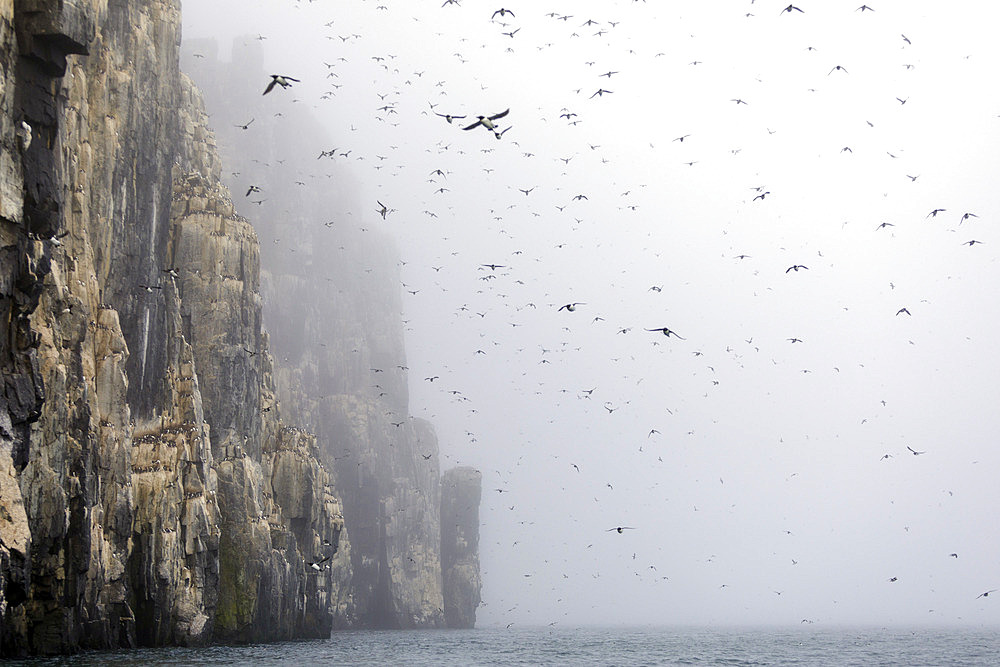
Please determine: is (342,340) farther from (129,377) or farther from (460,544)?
(129,377)

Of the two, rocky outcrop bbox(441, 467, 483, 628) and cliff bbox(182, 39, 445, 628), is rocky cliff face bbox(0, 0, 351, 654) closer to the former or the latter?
cliff bbox(182, 39, 445, 628)

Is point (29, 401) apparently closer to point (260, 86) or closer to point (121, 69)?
point (121, 69)

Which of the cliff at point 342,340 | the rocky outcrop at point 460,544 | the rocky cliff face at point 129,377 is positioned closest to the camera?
the rocky cliff face at point 129,377

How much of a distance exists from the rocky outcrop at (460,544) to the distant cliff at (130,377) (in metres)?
56.0

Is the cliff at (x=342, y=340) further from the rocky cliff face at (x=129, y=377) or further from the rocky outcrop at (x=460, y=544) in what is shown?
the rocky cliff face at (x=129, y=377)

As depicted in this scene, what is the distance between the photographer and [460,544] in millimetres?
143375

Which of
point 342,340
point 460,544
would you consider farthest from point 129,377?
point 460,544

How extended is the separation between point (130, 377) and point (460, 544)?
98432mm

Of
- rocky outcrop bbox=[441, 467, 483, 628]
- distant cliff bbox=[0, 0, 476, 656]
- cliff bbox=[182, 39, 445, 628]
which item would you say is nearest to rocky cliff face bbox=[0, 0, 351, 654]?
distant cliff bbox=[0, 0, 476, 656]

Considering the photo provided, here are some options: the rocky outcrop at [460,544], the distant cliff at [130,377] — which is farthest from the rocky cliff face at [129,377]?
the rocky outcrop at [460,544]

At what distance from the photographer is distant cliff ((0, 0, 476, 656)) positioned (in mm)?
30656

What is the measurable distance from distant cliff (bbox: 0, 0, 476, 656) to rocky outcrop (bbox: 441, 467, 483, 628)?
56019 millimetres

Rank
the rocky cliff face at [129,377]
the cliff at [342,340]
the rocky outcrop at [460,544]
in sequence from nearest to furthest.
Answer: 1. the rocky cliff face at [129,377]
2. the cliff at [342,340]
3. the rocky outcrop at [460,544]

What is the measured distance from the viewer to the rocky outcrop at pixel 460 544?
453 ft
